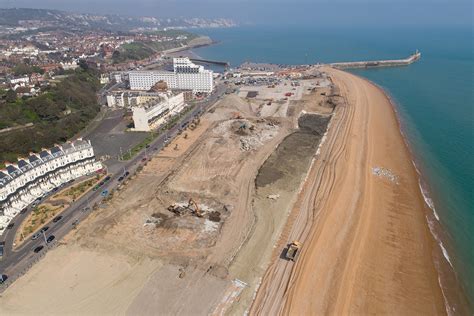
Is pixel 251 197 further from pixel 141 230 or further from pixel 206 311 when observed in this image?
pixel 206 311

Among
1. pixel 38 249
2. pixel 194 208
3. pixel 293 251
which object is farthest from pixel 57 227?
pixel 293 251

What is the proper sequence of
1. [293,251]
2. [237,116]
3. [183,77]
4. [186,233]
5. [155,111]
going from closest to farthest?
[293,251] < [186,233] < [155,111] < [237,116] < [183,77]

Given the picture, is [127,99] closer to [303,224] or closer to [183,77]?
[183,77]

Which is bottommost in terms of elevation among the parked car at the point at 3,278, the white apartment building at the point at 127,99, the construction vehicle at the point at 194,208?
the parked car at the point at 3,278

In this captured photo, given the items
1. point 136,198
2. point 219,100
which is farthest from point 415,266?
point 219,100

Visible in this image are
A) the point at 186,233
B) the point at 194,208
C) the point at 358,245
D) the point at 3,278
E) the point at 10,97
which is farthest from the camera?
the point at 10,97

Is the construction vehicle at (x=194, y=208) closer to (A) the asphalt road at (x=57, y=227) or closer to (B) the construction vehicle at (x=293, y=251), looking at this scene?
(B) the construction vehicle at (x=293, y=251)

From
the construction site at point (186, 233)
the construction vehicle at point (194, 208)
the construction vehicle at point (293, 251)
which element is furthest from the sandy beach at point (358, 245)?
the construction vehicle at point (194, 208)
